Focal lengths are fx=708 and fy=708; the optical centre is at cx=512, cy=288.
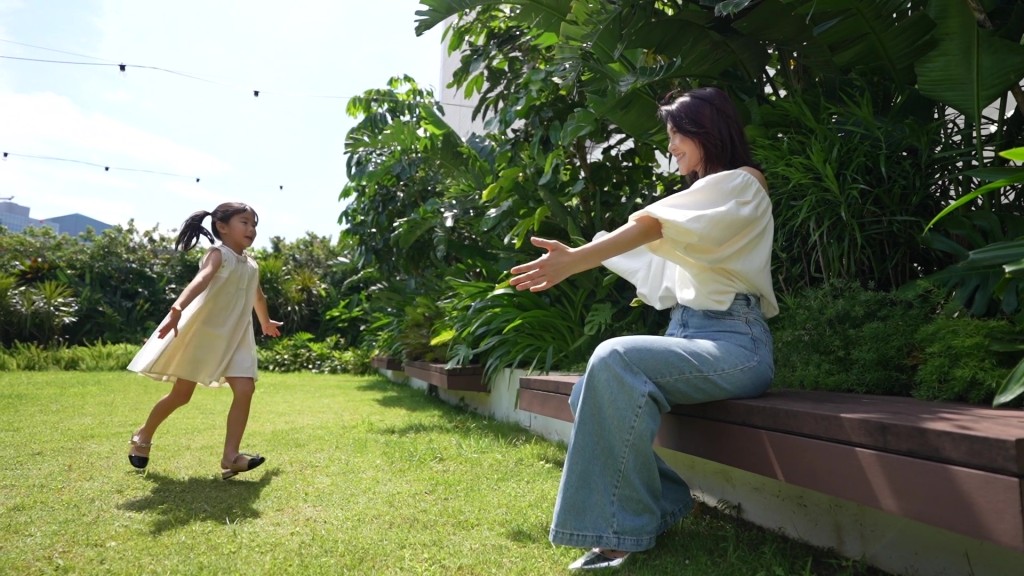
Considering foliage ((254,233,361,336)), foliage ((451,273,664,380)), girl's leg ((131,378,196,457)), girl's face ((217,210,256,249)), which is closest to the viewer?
girl's leg ((131,378,196,457))

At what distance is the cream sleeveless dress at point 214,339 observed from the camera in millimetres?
3504

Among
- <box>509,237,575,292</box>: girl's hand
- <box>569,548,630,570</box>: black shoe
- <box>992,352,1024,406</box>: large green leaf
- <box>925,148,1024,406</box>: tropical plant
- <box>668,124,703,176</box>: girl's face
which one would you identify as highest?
<box>668,124,703,176</box>: girl's face

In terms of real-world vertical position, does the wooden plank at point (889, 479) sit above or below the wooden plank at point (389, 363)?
above

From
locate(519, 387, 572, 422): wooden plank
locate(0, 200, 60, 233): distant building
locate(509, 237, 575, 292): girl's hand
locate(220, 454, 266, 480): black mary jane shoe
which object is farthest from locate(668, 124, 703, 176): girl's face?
locate(0, 200, 60, 233): distant building

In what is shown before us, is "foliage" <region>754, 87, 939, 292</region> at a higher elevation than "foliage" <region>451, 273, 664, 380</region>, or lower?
higher

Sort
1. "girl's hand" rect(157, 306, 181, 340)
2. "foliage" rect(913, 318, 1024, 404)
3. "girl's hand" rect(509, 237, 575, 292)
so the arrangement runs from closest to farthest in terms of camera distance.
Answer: "girl's hand" rect(509, 237, 575, 292) → "foliage" rect(913, 318, 1024, 404) → "girl's hand" rect(157, 306, 181, 340)

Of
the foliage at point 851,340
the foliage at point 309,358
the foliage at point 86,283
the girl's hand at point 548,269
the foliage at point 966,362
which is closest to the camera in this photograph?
the girl's hand at point 548,269

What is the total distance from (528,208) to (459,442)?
165 cm

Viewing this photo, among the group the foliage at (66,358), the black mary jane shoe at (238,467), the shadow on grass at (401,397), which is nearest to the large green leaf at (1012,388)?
the black mary jane shoe at (238,467)

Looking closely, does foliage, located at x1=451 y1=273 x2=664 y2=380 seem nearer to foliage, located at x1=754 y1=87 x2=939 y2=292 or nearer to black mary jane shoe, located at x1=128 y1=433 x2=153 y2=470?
foliage, located at x1=754 y1=87 x2=939 y2=292

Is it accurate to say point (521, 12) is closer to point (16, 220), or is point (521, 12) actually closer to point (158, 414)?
point (158, 414)

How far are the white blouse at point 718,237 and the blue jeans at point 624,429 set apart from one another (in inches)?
8.3

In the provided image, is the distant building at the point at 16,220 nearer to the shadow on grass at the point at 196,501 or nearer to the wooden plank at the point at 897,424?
the shadow on grass at the point at 196,501

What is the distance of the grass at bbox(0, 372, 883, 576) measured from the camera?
6.75 feet
